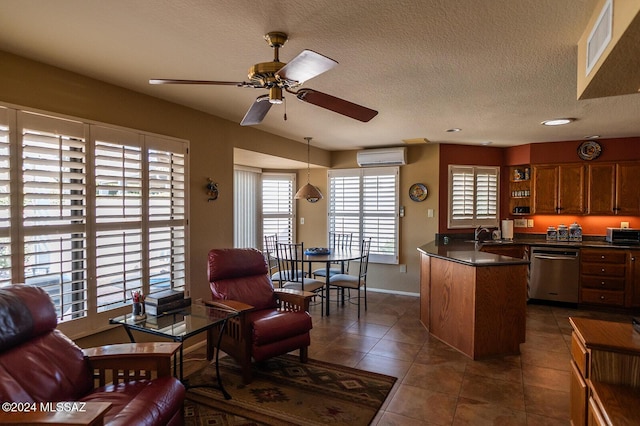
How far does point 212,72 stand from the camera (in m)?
Result: 2.72

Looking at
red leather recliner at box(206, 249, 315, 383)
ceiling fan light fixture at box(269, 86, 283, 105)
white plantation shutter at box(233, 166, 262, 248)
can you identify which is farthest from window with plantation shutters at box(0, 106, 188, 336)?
white plantation shutter at box(233, 166, 262, 248)

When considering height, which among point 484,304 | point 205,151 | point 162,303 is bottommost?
point 484,304

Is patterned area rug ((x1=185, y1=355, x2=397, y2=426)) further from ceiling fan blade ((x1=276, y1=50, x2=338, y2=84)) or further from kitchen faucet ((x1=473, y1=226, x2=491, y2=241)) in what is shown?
kitchen faucet ((x1=473, y1=226, x2=491, y2=241))

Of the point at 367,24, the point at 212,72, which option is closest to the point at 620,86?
the point at 367,24

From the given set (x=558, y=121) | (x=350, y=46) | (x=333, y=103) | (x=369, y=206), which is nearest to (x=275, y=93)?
(x=333, y=103)

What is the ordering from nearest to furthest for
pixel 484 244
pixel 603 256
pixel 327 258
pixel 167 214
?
pixel 167 214 → pixel 327 258 → pixel 603 256 → pixel 484 244

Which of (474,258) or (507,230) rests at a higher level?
(507,230)

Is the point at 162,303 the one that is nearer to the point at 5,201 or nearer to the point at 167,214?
the point at 167,214

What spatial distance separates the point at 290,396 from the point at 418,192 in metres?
4.08

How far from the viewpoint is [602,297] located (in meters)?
5.05

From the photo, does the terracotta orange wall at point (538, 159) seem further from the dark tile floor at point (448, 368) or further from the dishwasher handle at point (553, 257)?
the dark tile floor at point (448, 368)

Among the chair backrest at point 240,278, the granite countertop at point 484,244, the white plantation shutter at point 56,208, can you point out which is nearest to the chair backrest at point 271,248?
the chair backrest at point 240,278

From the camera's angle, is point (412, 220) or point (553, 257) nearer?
point (553, 257)

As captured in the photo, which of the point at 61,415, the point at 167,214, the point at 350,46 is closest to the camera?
the point at 61,415
